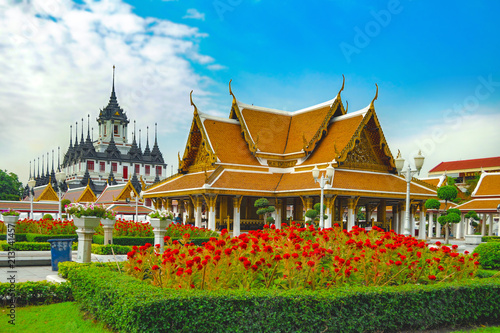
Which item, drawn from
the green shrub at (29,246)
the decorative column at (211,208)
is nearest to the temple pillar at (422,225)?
the decorative column at (211,208)

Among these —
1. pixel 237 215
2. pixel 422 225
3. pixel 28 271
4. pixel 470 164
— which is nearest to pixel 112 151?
pixel 470 164

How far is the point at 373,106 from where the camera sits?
28.0 meters

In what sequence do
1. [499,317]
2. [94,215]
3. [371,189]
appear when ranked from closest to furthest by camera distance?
1. [499,317]
2. [94,215]
3. [371,189]

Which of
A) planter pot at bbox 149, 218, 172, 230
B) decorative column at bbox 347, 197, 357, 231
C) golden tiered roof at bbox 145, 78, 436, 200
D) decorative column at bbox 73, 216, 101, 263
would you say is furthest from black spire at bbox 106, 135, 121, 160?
decorative column at bbox 73, 216, 101, 263

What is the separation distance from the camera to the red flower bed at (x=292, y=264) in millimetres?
6695

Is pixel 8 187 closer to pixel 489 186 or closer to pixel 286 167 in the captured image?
pixel 286 167

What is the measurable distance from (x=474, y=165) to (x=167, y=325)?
73.2m

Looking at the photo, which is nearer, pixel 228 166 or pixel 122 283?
pixel 122 283

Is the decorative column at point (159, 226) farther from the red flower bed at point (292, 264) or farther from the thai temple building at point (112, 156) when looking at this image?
the thai temple building at point (112, 156)

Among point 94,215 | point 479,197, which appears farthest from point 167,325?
point 479,197

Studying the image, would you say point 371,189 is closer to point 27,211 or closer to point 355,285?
point 355,285

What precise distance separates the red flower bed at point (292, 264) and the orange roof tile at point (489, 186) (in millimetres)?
29978

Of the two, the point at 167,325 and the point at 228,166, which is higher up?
the point at 228,166

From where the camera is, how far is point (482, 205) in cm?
3434
